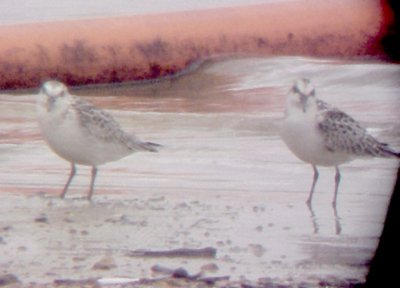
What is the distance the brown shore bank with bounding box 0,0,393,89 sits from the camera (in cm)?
894

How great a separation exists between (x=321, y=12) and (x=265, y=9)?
0.44 metres

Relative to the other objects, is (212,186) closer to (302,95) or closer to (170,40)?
(302,95)

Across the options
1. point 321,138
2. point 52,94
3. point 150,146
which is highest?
point 52,94

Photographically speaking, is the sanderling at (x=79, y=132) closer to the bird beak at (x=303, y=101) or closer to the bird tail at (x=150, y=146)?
the bird tail at (x=150, y=146)

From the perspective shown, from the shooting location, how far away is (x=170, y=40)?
9.34 metres

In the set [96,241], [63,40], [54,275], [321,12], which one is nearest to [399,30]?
[54,275]

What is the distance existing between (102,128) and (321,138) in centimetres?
121

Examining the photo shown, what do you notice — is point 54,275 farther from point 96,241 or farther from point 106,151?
point 106,151

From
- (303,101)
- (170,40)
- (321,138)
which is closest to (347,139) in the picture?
(321,138)

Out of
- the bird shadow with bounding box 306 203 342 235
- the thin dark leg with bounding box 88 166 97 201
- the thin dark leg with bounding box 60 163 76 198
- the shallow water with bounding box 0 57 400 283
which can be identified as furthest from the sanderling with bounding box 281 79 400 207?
the thin dark leg with bounding box 60 163 76 198

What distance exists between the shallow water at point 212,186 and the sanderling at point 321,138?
0.42ft

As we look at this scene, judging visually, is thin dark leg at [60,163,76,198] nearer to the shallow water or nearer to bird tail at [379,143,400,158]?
the shallow water

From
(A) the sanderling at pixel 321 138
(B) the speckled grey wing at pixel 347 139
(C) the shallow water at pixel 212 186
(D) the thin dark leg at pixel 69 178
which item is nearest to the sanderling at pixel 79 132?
(D) the thin dark leg at pixel 69 178

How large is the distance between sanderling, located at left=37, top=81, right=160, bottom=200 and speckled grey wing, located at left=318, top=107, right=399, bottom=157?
3.22 ft
